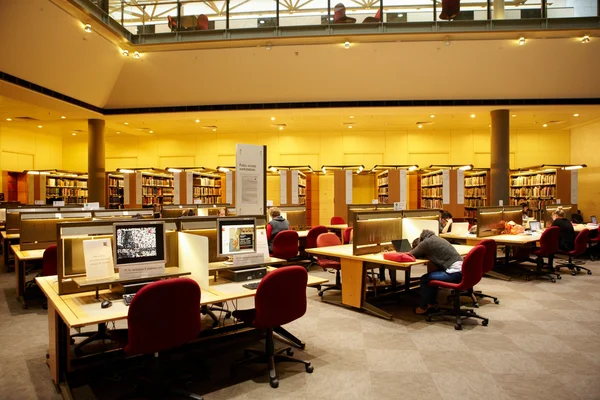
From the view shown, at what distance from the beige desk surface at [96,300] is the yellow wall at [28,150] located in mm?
14068

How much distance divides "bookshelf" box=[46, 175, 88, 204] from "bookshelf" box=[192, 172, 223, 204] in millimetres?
5018

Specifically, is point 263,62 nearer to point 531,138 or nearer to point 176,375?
point 176,375

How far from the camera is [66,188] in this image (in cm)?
1501

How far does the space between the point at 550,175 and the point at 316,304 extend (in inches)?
416

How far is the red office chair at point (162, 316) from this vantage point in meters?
2.49

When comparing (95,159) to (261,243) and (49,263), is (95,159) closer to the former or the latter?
(49,263)

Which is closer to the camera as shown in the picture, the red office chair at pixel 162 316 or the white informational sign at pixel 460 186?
the red office chair at pixel 162 316

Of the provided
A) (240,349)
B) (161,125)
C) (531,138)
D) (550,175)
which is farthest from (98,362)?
(531,138)

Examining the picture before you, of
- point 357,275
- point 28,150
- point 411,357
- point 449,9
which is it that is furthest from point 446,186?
point 28,150

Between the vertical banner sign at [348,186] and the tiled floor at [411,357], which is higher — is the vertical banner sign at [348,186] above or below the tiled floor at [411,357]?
above

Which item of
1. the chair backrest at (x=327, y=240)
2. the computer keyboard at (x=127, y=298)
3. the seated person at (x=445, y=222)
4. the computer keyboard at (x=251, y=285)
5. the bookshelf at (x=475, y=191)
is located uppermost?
the bookshelf at (x=475, y=191)

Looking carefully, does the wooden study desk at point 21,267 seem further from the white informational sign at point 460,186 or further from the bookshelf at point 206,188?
the white informational sign at point 460,186

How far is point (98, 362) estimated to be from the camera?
3.40 m

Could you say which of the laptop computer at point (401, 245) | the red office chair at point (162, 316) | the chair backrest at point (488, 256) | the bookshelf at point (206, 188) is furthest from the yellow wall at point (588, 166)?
the red office chair at point (162, 316)
